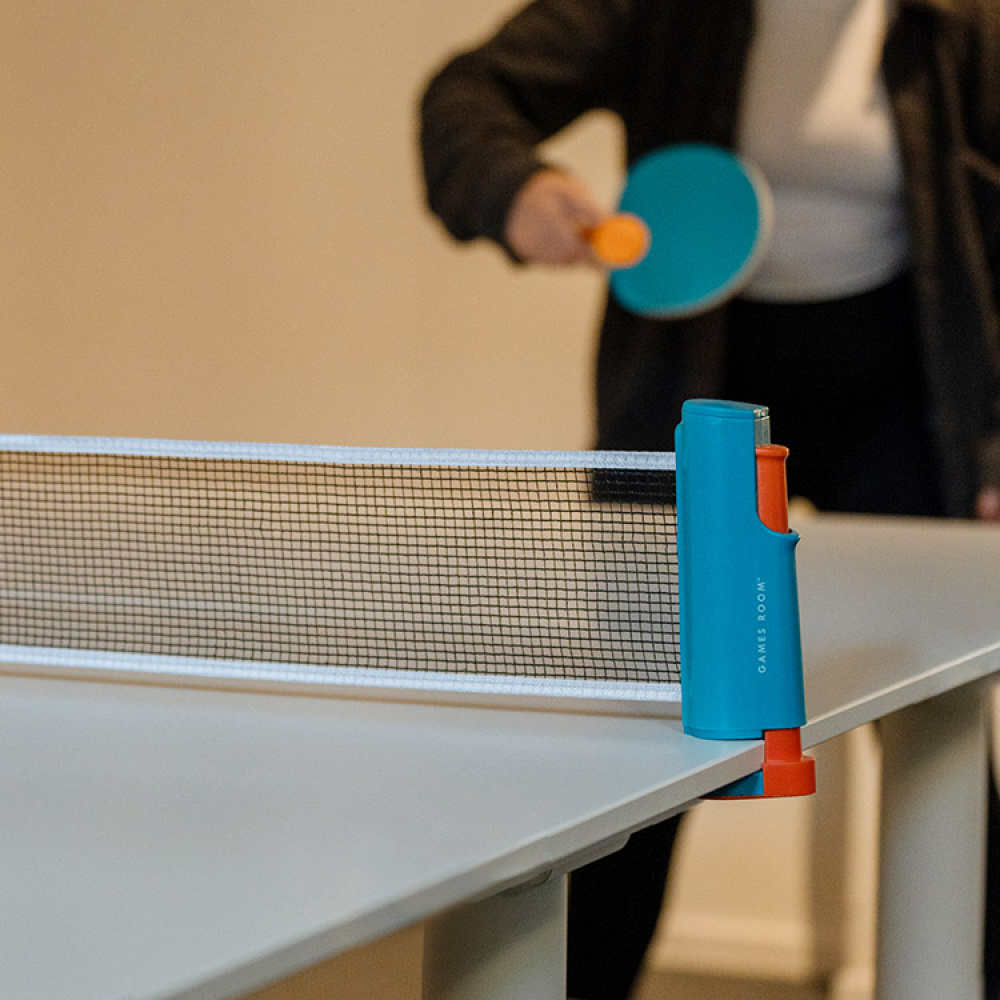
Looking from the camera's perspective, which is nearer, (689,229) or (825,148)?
(825,148)

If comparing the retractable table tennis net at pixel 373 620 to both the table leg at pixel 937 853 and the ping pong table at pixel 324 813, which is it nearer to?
the ping pong table at pixel 324 813

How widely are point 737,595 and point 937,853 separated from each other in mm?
544

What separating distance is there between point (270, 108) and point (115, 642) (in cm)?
285

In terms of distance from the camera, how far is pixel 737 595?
598mm

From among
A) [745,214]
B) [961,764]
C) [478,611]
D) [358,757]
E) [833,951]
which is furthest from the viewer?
[833,951]

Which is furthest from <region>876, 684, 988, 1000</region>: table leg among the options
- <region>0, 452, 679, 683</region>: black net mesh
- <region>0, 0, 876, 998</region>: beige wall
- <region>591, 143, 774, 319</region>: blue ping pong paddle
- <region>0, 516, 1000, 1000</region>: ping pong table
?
<region>0, 0, 876, 998</region>: beige wall

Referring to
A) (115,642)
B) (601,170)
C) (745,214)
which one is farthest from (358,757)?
(601,170)

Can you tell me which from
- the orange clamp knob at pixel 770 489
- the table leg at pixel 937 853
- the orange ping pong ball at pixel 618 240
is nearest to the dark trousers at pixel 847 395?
the orange ping pong ball at pixel 618 240

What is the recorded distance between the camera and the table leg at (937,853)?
1.03 m

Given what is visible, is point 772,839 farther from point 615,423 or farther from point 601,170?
point 601,170

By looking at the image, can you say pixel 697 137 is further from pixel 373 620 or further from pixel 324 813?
pixel 324 813

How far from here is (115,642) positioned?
777 millimetres

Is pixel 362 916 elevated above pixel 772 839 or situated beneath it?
elevated above

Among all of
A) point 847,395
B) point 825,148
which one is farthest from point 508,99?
point 847,395
